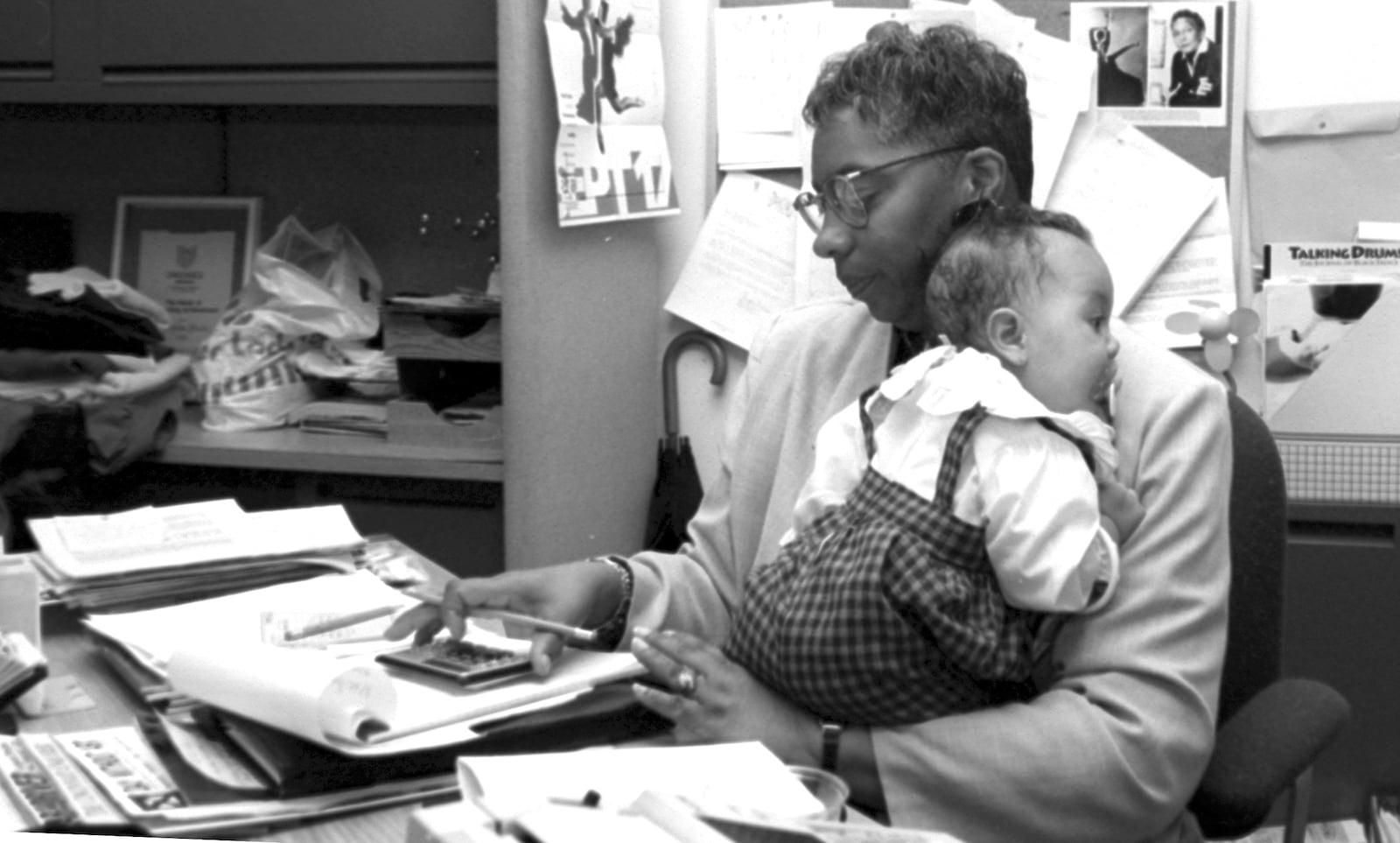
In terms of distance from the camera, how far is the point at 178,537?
1.48 m

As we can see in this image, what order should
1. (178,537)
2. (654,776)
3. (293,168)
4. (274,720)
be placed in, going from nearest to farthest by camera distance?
(654,776)
(274,720)
(178,537)
(293,168)

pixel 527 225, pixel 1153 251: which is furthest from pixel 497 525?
pixel 1153 251

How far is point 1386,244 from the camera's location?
2.23m

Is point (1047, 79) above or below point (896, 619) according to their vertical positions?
above

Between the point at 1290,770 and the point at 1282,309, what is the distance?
1.11 meters

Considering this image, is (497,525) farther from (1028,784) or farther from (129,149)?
(1028,784)

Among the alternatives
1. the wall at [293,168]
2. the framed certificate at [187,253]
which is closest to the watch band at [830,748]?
the wall at [293,168]

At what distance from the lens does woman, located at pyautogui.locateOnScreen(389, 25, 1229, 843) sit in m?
1.14

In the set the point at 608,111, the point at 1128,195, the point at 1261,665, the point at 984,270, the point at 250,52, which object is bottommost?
the point at 1261,665

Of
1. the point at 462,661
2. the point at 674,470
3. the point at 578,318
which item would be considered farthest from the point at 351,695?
the point at 674,470

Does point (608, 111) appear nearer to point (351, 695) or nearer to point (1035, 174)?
point (1035, 174)

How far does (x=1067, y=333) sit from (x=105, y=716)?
2.56ft

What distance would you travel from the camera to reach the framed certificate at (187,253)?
2756 millimetres

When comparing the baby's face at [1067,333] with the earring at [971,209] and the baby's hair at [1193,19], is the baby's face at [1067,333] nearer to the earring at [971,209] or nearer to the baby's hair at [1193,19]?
the earring at [971,209]
